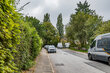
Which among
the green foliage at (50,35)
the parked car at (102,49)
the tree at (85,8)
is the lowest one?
the parked car at (102,49)

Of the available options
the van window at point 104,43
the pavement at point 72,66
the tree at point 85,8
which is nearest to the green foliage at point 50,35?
the tree at point 85,8

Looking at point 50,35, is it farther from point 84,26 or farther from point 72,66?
point 72,66

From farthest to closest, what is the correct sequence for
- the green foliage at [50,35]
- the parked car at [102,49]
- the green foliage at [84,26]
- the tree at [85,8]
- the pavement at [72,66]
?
the green foliage at [50,35]
the tree at [85,8]
the green foliage at [84,26]
the parked car at [102,49]
the pavement at [72,66]

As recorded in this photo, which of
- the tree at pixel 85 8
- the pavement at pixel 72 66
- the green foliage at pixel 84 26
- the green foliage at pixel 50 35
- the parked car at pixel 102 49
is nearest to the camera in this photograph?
the pavement at pixel 72 66

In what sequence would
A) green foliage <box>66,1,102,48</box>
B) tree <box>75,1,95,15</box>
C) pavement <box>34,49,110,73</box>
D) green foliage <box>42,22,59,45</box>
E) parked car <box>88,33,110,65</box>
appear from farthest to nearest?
green foliage <box>42,22,59,45</box> < tree <box>75,1,95,15</box> < green foliage <box>66,1,102,48</box> < parked car <box>88,33,110,65</box> < pavement <box>34,49,110,73</box>

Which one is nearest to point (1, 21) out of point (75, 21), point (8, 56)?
point (8, 56)

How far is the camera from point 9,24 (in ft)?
9.13

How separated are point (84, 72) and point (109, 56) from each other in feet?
11.2

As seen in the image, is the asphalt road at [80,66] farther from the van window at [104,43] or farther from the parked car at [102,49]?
the van window at [104,43]

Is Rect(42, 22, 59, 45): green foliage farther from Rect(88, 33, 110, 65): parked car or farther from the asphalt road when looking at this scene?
Rect(88, 33, 110, 65): parked car

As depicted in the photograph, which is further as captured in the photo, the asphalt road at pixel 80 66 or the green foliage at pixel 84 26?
the green foliage at pixel 84 26

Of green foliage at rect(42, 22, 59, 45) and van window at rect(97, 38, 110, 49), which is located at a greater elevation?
green foliage at rect(42, 22, 59, 45)

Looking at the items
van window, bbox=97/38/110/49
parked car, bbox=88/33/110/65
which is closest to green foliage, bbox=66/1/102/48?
parked car, bbox=88/33/110/65

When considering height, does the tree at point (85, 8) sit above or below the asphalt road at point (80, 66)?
above
